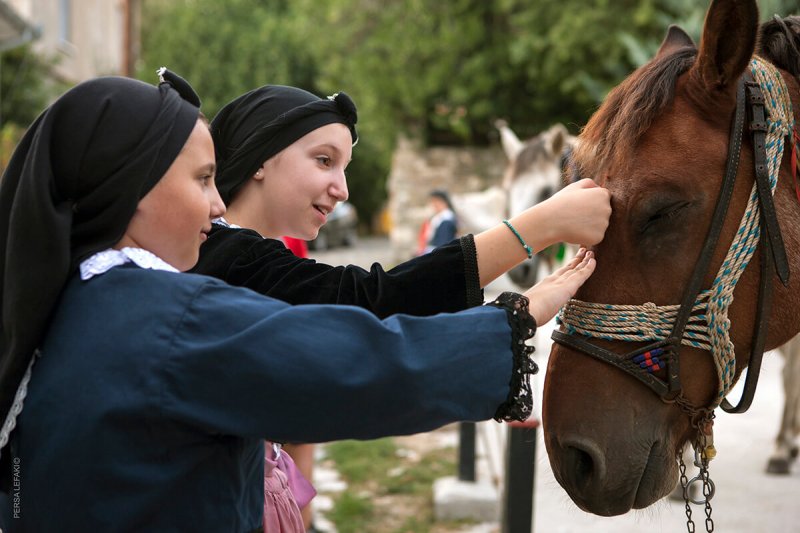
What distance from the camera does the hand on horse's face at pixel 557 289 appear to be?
1.52 metres

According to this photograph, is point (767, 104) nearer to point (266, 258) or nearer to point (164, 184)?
point (266, 258)

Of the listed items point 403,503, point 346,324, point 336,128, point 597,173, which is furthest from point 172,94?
point 403,503

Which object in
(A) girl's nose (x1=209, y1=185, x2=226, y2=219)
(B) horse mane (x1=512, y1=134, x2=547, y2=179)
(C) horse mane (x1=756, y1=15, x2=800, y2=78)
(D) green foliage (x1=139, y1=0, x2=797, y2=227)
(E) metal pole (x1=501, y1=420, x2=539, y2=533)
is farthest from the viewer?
(D) green foliage (x1=139, y1=0, x2=797, y2=227)

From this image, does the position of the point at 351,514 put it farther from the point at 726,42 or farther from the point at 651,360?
the point at 726,42

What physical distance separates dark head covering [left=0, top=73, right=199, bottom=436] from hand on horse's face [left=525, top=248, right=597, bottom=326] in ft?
2.27

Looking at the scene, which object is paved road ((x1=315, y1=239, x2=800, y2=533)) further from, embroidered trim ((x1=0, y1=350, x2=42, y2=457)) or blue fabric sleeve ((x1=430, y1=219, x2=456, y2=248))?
embroidered trim ((x1=0, y1=350, x2=42, y2=457))

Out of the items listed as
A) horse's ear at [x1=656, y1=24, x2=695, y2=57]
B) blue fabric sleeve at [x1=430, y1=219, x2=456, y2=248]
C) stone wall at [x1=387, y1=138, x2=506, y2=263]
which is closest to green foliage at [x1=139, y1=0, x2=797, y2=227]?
stone wall at [x1=387, y1=138, x2=506, y2=263]

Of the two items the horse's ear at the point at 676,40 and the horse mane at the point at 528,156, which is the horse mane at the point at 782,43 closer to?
the horse's ear at the point at 676,40

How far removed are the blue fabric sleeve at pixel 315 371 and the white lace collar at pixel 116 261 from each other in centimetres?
12

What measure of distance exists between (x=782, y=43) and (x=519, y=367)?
1.24 meters

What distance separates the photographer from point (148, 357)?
47.6 inches

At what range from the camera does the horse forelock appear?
180 centimetres

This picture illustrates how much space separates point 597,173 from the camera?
1851 mm

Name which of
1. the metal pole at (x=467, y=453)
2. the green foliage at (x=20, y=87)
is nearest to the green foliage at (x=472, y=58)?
the green foliage at (x=20, y=87)
